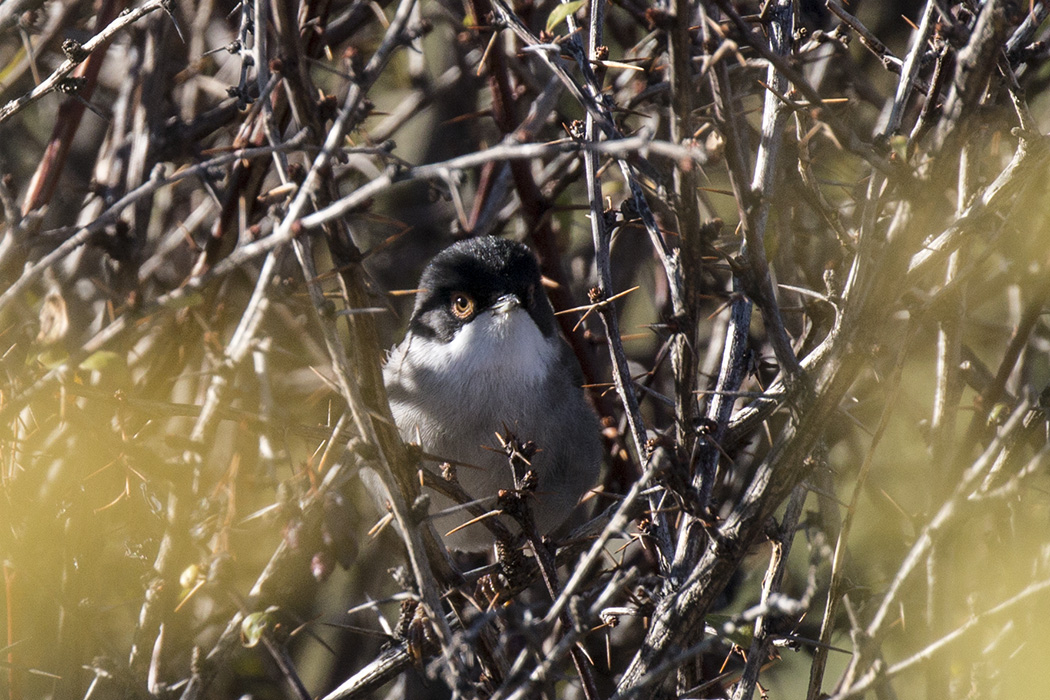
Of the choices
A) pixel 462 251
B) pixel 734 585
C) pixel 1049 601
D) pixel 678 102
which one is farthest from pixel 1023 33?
pixel 734 585

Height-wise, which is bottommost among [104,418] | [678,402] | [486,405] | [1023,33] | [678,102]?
[486,405]

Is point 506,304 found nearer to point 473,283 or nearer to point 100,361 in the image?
point 473,283

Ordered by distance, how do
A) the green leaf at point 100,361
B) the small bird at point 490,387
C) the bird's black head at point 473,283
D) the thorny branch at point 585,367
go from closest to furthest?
the thorny branch at point 585,367 < the green leaf at point 100,361 < the small bird at point 490,387 < the bird's black head at point 473,283

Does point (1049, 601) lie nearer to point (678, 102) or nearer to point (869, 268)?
point (869, 268)

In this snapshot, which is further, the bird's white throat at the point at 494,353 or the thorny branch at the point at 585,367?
the bird's white throat at the point at 494,353

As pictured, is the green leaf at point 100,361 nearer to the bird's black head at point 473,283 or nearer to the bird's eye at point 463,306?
the bird's black head at point 473,283

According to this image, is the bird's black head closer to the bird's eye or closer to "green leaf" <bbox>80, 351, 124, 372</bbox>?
the bird's eye

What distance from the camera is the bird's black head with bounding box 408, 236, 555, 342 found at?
3.74 metres

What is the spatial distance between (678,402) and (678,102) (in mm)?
680

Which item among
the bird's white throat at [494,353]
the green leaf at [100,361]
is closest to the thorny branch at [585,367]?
the green leaf at [100,361]

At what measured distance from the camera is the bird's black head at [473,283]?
12.3ft

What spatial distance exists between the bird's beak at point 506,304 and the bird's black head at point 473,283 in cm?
2

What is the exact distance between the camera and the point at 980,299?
3.90m

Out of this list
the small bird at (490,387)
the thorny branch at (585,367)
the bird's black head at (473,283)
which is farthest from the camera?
the bird's black head at (473,283)
